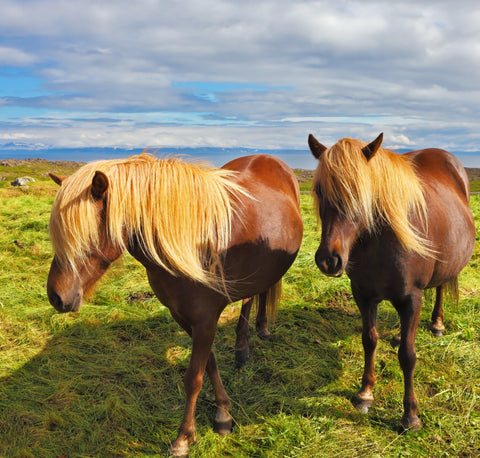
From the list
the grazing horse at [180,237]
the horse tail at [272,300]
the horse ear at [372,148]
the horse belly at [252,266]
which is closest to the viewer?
the grazing horse at [180,237]

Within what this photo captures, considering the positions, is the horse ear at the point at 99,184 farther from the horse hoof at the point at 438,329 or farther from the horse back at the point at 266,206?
the horse hoof at the point at 438,329

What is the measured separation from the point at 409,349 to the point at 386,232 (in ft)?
3.22

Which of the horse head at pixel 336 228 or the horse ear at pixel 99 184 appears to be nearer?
the horse ear at pixel 99 184

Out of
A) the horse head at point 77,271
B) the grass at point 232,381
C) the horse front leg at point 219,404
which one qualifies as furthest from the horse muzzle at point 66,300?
the horse front leg at point 219,404

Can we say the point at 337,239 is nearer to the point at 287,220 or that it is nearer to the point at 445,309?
the point at 287,220

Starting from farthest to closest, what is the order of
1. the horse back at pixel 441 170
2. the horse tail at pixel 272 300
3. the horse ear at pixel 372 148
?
the horse tail at pixel 272 300 → the horse back at pixel 441 170 → the horse ear at pixel 372 148

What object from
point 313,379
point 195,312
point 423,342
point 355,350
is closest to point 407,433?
point 313,379

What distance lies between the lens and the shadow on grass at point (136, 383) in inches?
118

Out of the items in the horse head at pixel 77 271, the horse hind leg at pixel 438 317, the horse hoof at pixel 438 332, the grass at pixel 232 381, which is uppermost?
the horse head at pixel 77 271

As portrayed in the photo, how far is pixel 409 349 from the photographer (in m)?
3.00

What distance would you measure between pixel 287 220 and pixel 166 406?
1.94 m

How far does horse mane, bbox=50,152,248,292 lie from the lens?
215cm

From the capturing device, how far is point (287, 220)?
3.41 metres

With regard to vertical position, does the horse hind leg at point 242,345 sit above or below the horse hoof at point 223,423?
above
